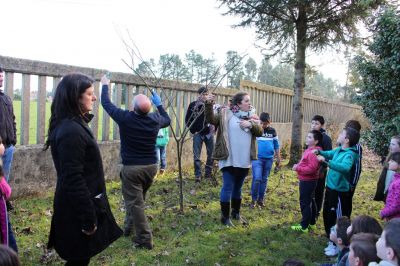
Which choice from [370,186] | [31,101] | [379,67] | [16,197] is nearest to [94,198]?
[16,197]

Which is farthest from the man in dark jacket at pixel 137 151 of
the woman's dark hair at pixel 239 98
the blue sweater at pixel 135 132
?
the woman's dark hair at pixel 239 98

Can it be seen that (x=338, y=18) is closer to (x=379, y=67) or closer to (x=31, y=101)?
(x=379, y=67)

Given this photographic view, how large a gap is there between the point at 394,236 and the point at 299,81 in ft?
32.5

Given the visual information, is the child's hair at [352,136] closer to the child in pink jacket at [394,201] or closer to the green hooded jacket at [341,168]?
the green hooded jacket at [341,168]

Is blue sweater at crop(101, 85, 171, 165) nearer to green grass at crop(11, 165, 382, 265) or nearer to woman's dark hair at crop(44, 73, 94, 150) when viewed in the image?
green grass at crop(11, 165, 382, 265)

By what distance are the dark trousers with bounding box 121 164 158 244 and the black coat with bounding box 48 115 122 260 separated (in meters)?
1.67

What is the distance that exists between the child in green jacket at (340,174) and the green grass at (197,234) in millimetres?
546

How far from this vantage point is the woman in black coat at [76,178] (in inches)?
116

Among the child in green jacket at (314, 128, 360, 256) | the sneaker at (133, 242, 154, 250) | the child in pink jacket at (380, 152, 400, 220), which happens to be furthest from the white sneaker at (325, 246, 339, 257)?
the sneaker at (133, 242, 154, 250)

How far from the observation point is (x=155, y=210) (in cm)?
666

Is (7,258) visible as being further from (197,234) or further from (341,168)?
(341,168)

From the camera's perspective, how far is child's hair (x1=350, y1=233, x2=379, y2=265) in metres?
3.06

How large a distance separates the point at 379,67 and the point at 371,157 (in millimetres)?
11335

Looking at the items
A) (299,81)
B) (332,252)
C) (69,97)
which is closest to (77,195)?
(69,97)
